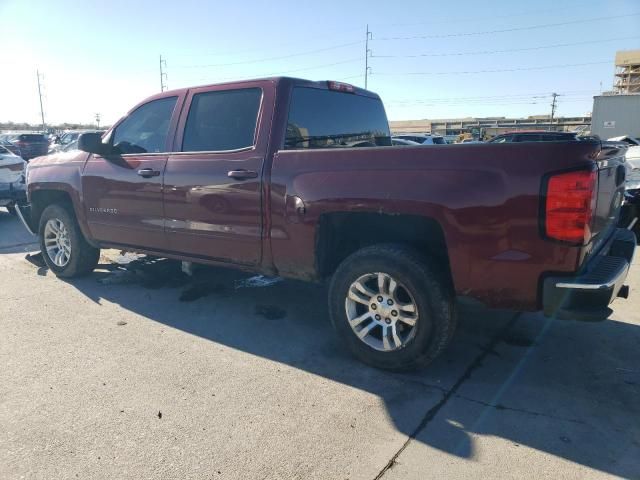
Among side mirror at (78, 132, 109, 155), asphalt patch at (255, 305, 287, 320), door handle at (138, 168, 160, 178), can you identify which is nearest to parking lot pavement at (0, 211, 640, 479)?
asphalt patch at (255, 305, 287, 320)

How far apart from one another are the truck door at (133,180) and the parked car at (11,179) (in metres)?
6.52

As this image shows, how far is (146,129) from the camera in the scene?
4.98 meters

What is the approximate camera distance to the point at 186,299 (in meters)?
5.09

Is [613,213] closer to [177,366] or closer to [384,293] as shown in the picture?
[384,293]

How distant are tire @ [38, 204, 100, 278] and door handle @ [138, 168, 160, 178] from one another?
154 centimetres

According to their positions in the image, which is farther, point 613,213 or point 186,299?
point 186,299

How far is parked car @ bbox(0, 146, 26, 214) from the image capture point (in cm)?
1045

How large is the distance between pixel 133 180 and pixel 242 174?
1.49 metres

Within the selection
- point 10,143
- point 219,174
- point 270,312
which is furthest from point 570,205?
point 10,143

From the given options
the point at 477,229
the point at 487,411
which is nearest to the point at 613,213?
the point at 477,229

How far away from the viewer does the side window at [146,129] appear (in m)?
4.79

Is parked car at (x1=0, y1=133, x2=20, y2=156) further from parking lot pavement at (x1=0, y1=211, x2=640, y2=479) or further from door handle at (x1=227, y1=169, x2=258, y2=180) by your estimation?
door handle at (x1=227, y1=169, x2=258, y2=180)

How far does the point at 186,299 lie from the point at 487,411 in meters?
3.21

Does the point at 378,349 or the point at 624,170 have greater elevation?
the point at 624,170
